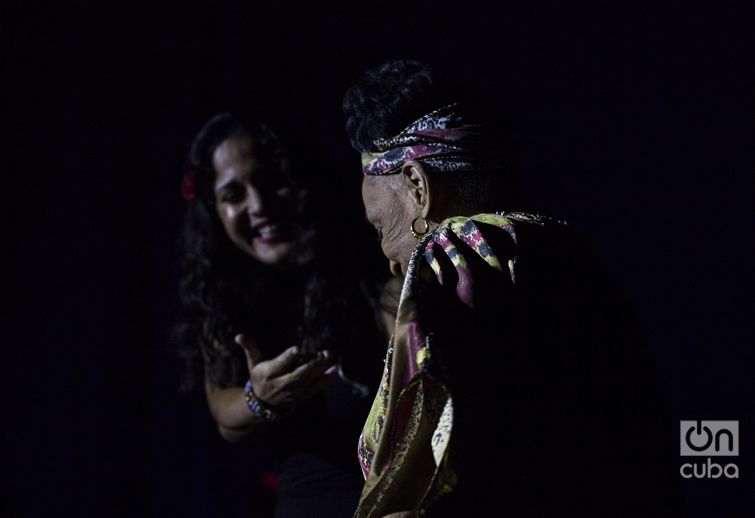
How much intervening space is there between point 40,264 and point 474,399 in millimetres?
2368

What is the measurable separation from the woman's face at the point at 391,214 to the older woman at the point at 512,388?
16 cm

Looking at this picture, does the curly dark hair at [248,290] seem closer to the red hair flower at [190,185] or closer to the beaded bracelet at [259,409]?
the red hair flower at [190,185]

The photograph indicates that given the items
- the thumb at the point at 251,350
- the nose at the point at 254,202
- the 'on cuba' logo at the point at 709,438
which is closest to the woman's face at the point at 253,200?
the nose at the point at 254,202

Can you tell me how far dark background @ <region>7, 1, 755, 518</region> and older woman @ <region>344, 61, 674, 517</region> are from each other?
1.13m

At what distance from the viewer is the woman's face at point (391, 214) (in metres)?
1.12

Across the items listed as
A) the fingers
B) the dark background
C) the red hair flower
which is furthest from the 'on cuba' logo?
the red hair flower

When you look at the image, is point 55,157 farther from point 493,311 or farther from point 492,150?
point 493,311

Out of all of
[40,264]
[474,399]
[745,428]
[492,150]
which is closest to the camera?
[474,399]

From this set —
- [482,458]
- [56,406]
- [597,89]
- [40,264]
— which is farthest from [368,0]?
[56,406]

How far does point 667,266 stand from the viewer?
6.46 feet

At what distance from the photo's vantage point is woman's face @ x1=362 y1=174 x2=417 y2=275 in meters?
1.12

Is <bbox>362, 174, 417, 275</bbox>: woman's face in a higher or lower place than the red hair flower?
lower

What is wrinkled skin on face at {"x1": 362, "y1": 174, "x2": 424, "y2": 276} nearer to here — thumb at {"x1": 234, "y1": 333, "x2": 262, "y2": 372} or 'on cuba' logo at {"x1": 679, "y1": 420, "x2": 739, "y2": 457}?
thumb at {"x1": 234, "y1": 333, "x2": 262, "y2": 372}

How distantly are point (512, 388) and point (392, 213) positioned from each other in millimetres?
421
